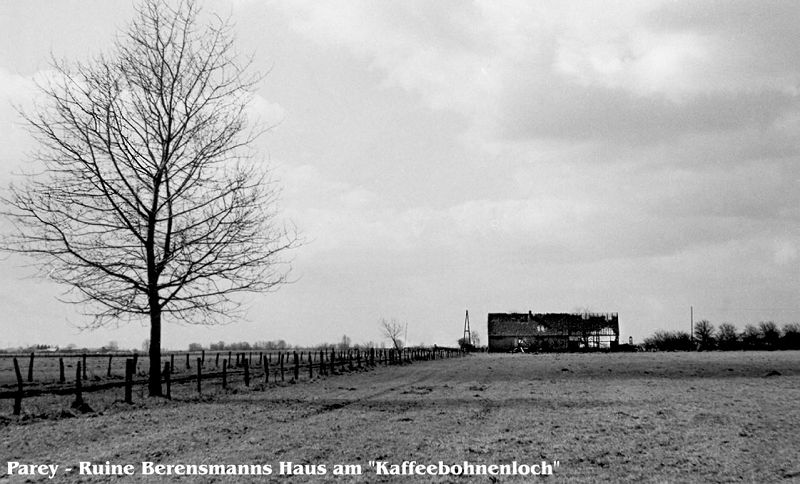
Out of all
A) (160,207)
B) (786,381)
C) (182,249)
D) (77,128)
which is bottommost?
(786,381)

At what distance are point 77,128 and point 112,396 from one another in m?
9.22

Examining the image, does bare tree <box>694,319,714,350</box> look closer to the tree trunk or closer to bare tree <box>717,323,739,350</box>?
bare tree <box>717,323,739,350</box>

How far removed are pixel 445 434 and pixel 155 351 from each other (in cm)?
1292

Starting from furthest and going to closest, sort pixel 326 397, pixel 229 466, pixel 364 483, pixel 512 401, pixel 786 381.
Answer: pixel 786 381
pixel 326 397
pixel 512 401
pixel 229 466
pixel 364 483

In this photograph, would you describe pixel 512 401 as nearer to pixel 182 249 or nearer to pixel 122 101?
pixel 182 249

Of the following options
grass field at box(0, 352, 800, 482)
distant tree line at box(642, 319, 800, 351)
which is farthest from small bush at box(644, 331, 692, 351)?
grass field at box(0, 352, 800, 482)

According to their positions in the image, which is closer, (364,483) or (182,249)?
(364,483)

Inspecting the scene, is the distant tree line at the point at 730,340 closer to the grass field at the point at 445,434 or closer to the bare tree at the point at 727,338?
the bare tree at the point at 727,338

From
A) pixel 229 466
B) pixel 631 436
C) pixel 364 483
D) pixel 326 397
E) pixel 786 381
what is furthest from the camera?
pixel 786 381

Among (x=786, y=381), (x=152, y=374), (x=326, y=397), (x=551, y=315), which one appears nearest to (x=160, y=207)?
(x=152, y=374)

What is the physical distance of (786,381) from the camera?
106 ft

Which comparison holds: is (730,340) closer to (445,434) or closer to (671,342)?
(671,342)

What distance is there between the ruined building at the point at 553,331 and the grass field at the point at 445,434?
102124 mm

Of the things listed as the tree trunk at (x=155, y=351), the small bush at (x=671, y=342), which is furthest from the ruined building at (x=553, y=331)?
A: the tree trunk at (x=155, y=351)
